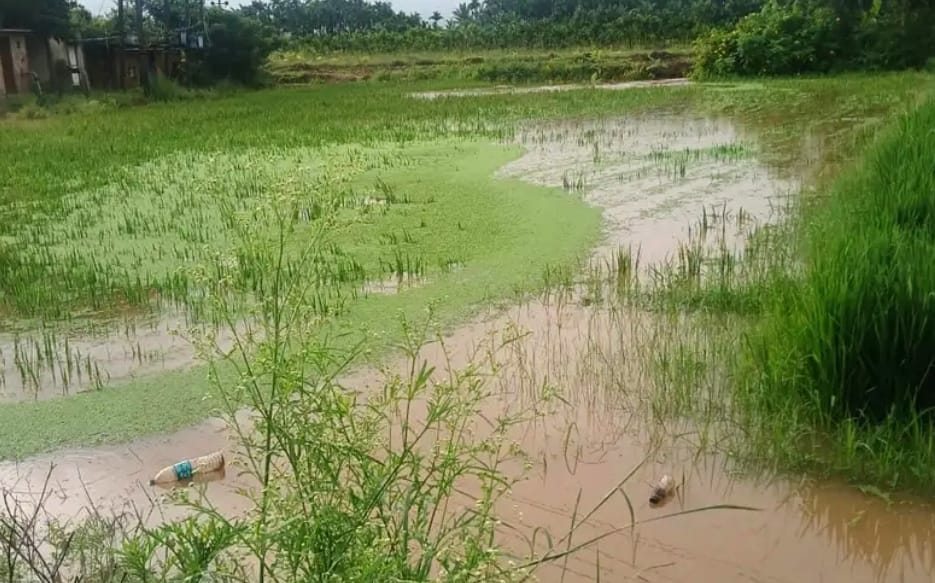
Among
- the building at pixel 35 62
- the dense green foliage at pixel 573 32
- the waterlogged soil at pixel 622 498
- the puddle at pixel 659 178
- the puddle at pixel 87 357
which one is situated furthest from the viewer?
the dense green foliage at pixel 573 32

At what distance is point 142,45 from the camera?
67.5 ft

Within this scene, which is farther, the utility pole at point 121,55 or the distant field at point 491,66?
the distant field at point 491,66

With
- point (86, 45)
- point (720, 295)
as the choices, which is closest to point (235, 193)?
point (720, 295)

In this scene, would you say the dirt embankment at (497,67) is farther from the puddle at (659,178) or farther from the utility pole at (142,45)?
the puddle at (659,178)

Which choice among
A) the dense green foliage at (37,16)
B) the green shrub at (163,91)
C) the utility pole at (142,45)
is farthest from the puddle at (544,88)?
the dense green foliage at (37,16)

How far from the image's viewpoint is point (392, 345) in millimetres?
4113

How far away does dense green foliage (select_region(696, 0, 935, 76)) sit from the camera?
18.6 metres

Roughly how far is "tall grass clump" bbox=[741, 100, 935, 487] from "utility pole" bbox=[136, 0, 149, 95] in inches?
756

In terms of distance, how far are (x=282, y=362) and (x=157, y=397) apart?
7.22 feet

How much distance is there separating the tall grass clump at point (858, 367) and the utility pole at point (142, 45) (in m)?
19.2

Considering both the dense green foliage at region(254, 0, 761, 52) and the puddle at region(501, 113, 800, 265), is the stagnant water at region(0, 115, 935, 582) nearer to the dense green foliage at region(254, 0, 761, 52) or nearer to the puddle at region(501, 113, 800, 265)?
the puddle at region(501, 113, 800, 265)

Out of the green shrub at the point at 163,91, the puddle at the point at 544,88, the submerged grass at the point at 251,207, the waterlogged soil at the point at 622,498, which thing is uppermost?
the green shrub at the point at 163,91

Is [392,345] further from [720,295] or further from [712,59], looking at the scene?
[712,59]

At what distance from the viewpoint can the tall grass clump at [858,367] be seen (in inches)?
111
